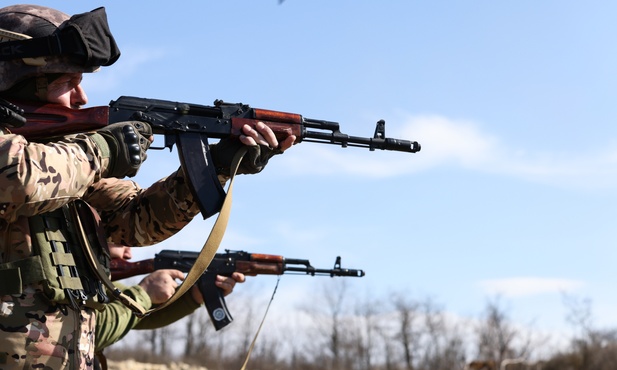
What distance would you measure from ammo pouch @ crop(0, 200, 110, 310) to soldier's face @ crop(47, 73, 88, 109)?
518 millimetres

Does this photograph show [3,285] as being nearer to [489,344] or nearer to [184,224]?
[184,224]

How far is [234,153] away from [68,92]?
98 cm

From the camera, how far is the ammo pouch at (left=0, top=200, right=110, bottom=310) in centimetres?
369

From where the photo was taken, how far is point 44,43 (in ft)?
12.8

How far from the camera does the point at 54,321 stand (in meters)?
3.71

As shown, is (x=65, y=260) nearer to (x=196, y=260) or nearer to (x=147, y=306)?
(x=196, y=260)

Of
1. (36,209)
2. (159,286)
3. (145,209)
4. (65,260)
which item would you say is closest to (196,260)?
(145,209)

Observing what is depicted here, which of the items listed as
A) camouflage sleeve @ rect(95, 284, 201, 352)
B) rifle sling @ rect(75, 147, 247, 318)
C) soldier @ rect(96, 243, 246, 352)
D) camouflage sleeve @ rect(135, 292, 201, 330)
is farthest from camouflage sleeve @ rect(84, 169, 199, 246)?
camouflage sleeve @ rect(135, 292, 201, 330)

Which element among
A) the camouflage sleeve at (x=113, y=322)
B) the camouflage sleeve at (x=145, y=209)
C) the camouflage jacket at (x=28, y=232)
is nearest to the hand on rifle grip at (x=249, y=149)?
the camouflage sleeve at (x=145, y=209)

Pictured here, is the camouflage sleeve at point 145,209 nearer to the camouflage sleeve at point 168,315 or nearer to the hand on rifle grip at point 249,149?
the hand on rifle grip at point 249,149

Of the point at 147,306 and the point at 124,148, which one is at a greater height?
the point at 124,148

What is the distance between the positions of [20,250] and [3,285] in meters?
0.19

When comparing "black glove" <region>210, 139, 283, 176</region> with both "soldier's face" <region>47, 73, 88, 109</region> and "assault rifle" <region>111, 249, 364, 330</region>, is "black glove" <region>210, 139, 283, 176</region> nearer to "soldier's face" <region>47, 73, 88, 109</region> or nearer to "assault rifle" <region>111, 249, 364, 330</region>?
"soldier's face" <region>47, 73, 88, 109</region>

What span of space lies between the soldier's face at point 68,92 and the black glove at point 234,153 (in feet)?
2.63
